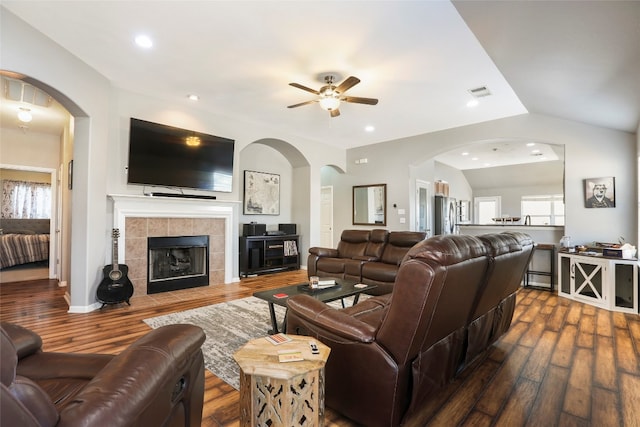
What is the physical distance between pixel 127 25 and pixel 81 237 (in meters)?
2.46

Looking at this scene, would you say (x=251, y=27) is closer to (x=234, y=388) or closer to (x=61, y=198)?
(x=234, y=388)

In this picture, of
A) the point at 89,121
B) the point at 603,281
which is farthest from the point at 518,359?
the point at 89,121

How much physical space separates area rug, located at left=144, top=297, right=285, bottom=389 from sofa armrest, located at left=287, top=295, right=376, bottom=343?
0.75 metres

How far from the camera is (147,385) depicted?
94 cm

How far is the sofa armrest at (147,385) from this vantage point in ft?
2.63

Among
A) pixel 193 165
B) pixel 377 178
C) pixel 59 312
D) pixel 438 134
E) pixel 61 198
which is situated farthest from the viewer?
pixel 377 178

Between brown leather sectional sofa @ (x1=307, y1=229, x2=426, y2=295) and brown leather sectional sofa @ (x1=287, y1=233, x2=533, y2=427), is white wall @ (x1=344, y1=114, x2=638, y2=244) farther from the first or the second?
A: brown leather sectional sofa @ (x1=287, y1=233, x2=533, y2=427)

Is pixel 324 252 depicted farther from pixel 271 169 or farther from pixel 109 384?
pixel 109 384

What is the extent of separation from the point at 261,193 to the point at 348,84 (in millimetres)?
3849

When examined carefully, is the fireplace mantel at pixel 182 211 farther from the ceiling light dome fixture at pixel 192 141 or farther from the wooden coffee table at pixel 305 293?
the wooden coffee table at pixel 305 293

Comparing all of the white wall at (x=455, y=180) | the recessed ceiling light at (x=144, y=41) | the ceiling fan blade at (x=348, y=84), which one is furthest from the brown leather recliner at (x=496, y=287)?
the white wall at (x=455, y=180)

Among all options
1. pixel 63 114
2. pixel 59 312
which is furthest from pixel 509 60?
pixel 63 114

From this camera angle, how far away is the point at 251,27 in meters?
2.80

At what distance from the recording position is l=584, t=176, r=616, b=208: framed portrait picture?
4.34 meters
